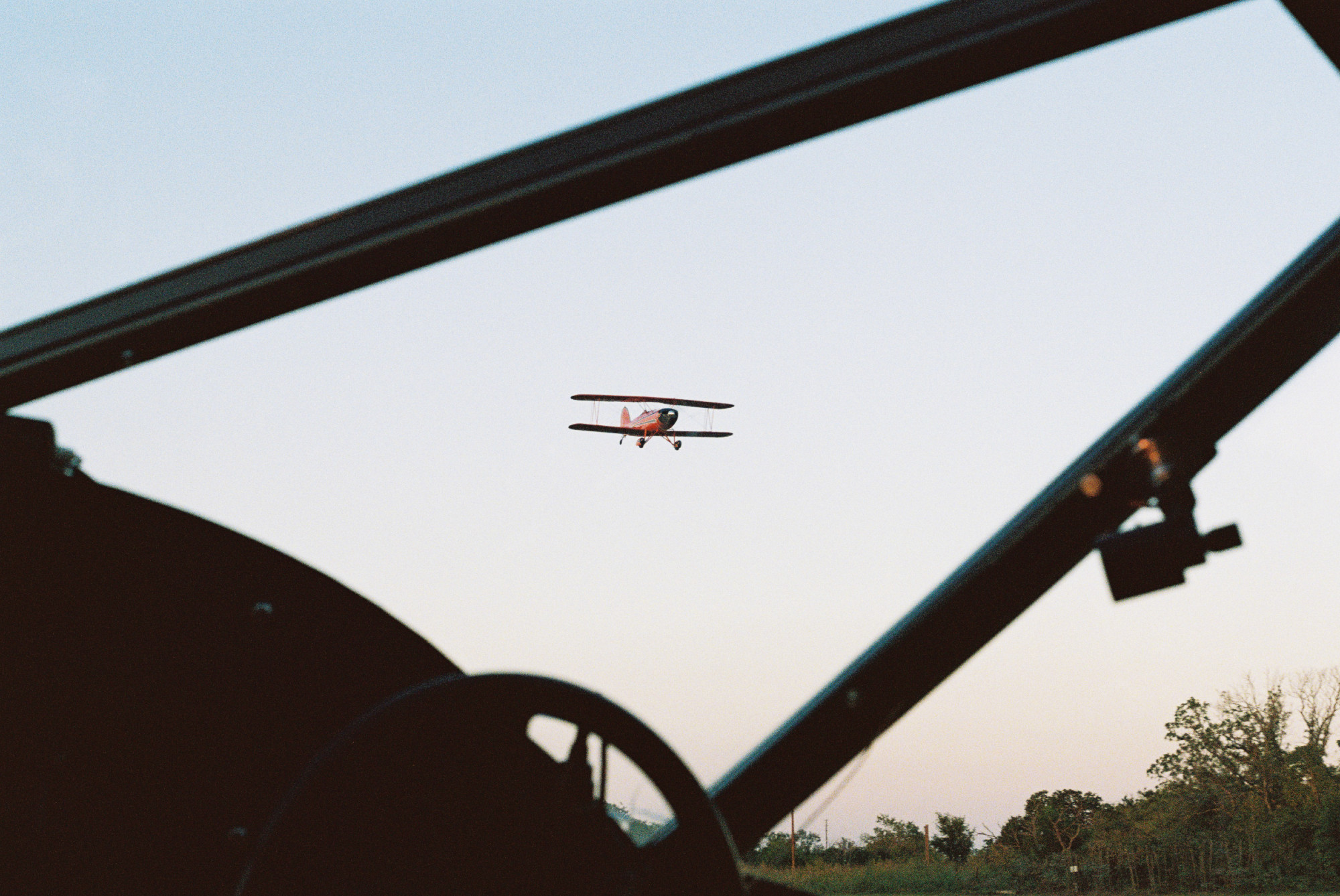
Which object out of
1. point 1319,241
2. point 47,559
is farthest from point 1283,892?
point 47,559

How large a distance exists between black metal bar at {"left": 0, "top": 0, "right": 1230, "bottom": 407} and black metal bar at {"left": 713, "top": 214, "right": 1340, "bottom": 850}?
1.60 ft

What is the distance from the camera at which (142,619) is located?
893 millimetres

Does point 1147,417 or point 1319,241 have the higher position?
point 1319,241

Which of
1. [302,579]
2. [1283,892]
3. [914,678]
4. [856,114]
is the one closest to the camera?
[302,579]

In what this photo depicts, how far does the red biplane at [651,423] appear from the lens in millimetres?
22703

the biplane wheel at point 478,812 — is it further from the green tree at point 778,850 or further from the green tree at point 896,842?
the green tree at point 896,842

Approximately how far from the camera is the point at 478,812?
92 cm

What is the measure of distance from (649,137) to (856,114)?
0.24m

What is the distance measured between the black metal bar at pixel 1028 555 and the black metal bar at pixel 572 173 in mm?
487

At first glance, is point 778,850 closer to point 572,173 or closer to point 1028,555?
point 1028,555

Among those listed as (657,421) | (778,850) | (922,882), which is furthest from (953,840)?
(778,850)

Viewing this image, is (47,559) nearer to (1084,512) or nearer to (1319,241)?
(1084,512)

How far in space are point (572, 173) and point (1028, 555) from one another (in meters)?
0.80

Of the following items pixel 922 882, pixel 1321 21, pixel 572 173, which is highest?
pixel 1321 21
